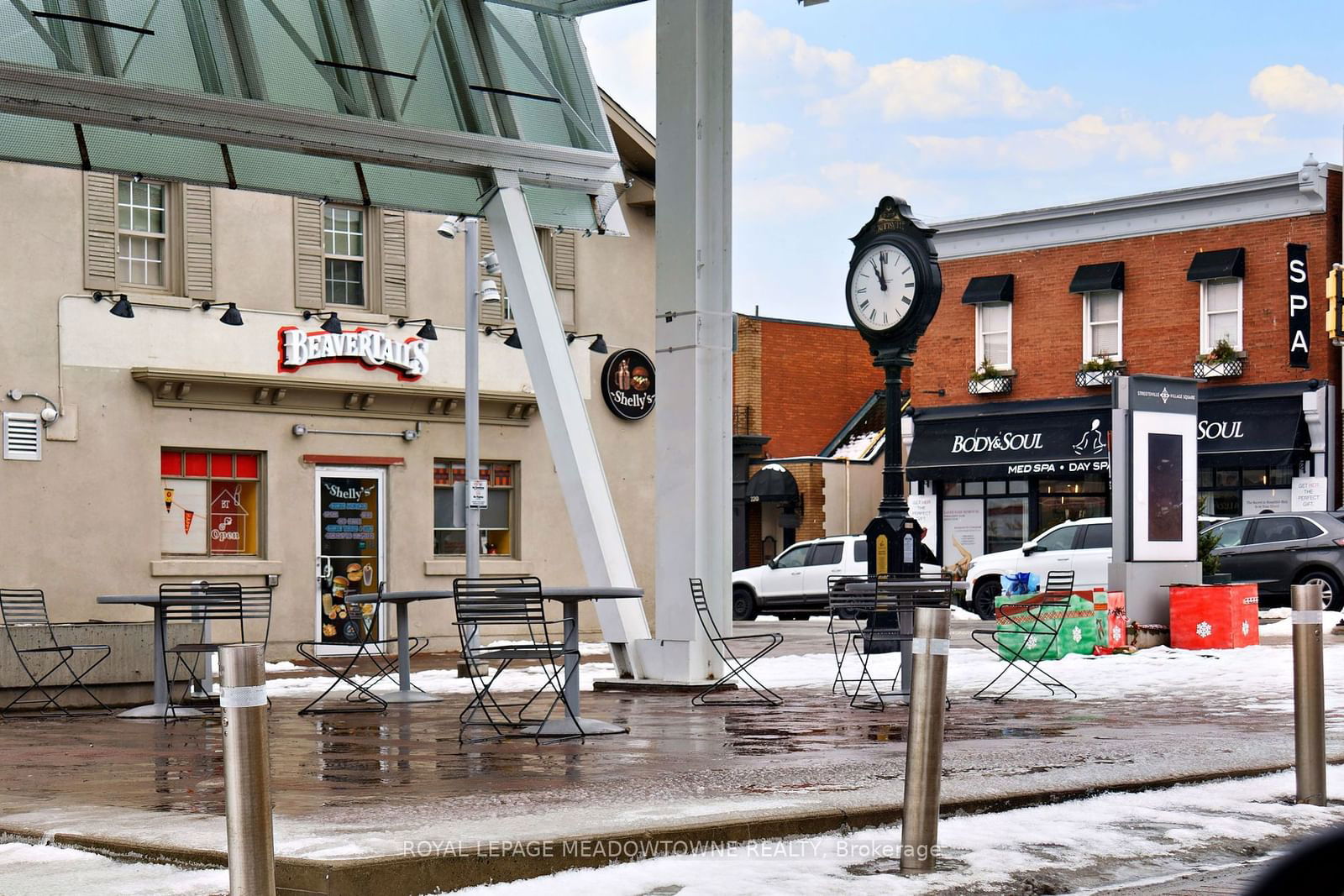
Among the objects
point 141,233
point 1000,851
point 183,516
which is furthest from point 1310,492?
point 1000,851

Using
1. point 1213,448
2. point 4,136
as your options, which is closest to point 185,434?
point 4,136

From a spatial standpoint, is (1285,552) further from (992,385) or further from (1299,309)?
(992,385)

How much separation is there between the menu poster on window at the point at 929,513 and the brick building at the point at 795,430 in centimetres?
336

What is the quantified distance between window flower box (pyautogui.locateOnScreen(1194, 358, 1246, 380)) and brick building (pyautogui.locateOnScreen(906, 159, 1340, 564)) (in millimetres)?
31

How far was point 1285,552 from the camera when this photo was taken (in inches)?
1109

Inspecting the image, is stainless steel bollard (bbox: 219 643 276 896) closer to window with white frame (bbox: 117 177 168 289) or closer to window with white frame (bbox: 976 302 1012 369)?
window with white frame (bbox: 117 177 168 289)

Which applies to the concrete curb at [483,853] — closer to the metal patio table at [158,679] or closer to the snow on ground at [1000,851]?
the snow on ground at [1000,851]

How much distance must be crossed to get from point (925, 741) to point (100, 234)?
58.8ft

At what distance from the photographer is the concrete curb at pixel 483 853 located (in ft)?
19.5

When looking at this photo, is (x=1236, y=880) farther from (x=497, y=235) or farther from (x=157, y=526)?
(x=157, y=526)

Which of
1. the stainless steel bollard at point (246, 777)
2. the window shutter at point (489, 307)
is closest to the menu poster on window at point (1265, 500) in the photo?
the window shutter at point (489, 307)

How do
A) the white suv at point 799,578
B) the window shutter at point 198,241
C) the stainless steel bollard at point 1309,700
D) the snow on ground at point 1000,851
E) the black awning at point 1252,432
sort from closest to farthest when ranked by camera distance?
the snow on ground at point 1000,851 < the stainless steel bollard at point 1309,700 < the window shutter at point 198,241 < the white suv at point 799,578 < the black awning at point 1252,432

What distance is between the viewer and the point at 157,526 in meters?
22.3

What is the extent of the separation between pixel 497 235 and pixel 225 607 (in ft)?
16.7
